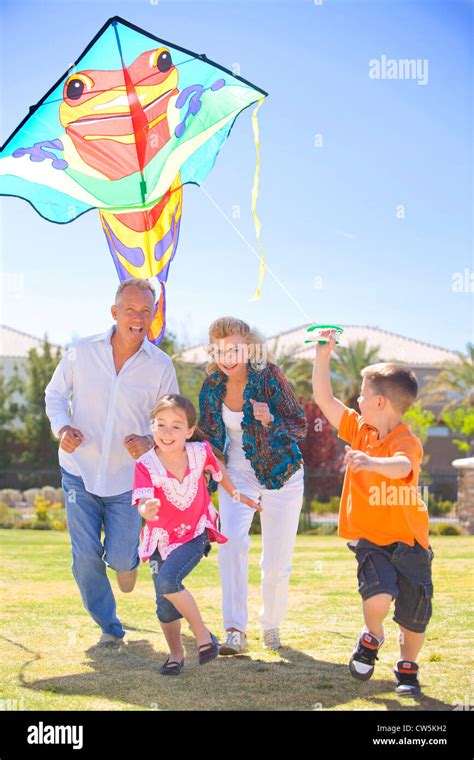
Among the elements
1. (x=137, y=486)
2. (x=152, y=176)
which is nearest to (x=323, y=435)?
(x=152, y=176)

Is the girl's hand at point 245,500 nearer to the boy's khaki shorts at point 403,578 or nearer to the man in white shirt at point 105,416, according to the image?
the man in white shirt at point 105,416

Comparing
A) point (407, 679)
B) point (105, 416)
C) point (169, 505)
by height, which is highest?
point (105, 416)

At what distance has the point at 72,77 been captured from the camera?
22.7 ft

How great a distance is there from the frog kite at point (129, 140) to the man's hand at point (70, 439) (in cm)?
173

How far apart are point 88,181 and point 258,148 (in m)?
1.61

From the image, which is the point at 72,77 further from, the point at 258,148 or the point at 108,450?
the point at 108,450

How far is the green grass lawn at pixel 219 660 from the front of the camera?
4887 millimetres

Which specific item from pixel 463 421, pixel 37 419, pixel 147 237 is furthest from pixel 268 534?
pixel 463 421

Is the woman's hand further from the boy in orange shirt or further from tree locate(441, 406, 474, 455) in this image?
tree locate(441, 406, 474, 455)

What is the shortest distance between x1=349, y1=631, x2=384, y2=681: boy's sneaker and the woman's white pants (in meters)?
1.44

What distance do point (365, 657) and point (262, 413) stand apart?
6.12 ft

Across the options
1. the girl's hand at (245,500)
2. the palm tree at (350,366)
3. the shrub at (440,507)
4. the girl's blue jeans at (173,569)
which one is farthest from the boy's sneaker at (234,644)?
the palm tree at (350,366)

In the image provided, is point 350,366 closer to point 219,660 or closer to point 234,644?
point 234,644

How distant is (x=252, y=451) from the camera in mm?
6316
